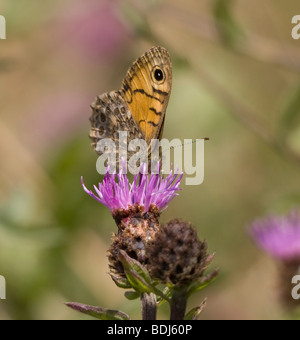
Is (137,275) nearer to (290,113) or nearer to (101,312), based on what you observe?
(101,312)

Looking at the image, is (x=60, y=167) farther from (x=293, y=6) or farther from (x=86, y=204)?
(x=293, y=6)

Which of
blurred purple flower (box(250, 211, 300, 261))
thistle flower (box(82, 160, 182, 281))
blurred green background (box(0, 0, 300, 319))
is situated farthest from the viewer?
blurred green background (box(0, 0, 300, 319))

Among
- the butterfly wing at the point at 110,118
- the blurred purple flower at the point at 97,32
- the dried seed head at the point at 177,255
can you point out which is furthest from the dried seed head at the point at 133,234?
the blurred purple flower at the point at 97,32

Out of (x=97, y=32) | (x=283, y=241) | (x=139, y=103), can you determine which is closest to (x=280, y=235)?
(x=283, y=241)

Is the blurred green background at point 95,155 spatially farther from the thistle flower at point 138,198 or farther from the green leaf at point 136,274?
the green leaf at point 136,274

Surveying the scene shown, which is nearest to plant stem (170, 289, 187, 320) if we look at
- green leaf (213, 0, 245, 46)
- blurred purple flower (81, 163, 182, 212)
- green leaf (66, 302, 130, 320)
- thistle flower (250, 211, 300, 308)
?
green leaf (66, 302, 130, 320)

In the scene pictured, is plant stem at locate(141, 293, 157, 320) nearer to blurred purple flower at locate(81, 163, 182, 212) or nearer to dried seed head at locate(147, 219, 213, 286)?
dried seed head at locate(147, 219, 213, 286)
